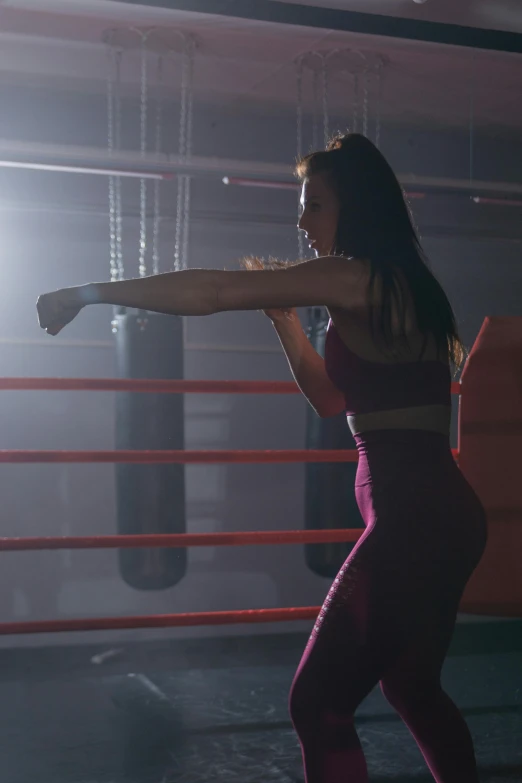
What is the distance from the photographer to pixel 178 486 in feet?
10.8

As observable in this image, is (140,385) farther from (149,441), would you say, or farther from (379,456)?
(379,456)

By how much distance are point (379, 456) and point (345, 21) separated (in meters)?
1.65

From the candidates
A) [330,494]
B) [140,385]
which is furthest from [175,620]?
[330,494]

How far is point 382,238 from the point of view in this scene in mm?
1136

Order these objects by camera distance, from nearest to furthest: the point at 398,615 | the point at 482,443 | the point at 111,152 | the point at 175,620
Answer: the point at 398,615, the point at 175,620, the point at 482,443, the point at 111,152

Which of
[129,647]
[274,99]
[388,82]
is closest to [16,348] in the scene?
[129,647]

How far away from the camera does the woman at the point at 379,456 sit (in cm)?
102

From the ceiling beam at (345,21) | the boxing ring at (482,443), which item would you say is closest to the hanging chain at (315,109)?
the ceiling beam at (345,21)

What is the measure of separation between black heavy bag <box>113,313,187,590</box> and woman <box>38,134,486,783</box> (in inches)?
81.8

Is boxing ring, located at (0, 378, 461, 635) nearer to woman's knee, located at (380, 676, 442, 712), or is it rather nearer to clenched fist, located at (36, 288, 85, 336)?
woman's knee, located at (380, 676, 442, 712)

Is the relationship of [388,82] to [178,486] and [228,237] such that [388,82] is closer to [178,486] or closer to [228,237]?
[228,237]

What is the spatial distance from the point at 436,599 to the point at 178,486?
2.32 m

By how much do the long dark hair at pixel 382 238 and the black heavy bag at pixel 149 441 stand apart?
6.65 feet

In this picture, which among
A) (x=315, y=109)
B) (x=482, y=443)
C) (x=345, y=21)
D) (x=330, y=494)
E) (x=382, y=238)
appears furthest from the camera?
(x=315, y=109)
